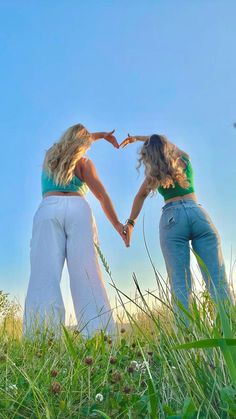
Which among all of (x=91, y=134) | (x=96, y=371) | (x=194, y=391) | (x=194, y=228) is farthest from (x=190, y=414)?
(x=91, y=134)

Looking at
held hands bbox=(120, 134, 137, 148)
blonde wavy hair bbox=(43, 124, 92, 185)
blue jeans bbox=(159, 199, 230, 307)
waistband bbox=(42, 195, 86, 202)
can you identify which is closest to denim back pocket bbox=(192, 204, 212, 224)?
blue jeans bbox=(159, 199, 230, 307)

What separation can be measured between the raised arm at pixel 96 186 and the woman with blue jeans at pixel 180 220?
48 centimetres

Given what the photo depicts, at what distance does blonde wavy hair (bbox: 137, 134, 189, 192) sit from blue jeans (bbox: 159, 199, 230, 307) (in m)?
0.25

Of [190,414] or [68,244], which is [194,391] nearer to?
[190,414]

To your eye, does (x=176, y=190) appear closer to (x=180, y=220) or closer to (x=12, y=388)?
(x=180, y=220)

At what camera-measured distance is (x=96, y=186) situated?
18.0ft

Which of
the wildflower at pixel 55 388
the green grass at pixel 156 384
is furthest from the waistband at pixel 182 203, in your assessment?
the wildflower at pixel 55 388

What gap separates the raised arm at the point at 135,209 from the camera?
5.57 metres

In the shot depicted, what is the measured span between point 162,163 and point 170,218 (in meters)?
0.64

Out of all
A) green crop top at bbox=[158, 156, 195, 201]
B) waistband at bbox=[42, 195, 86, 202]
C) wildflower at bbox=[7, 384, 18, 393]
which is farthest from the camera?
waistband at bbox=[42, 195, 86, 202]

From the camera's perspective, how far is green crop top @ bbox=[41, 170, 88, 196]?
530 centimetres

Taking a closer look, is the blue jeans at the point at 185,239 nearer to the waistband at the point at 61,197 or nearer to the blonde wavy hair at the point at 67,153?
the waistband at the point at 61,197

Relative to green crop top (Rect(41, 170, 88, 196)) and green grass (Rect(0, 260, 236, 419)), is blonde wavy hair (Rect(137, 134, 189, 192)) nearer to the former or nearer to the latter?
green crop top (Rect(41, 170, 88, 196))

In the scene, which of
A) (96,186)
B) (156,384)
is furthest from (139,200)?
(156,384)
